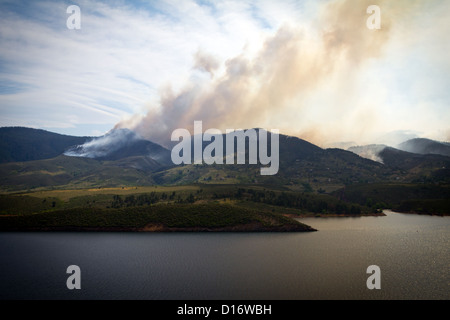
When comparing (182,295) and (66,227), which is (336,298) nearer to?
(182,295)

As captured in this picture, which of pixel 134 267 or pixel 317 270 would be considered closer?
pixel 317 270
